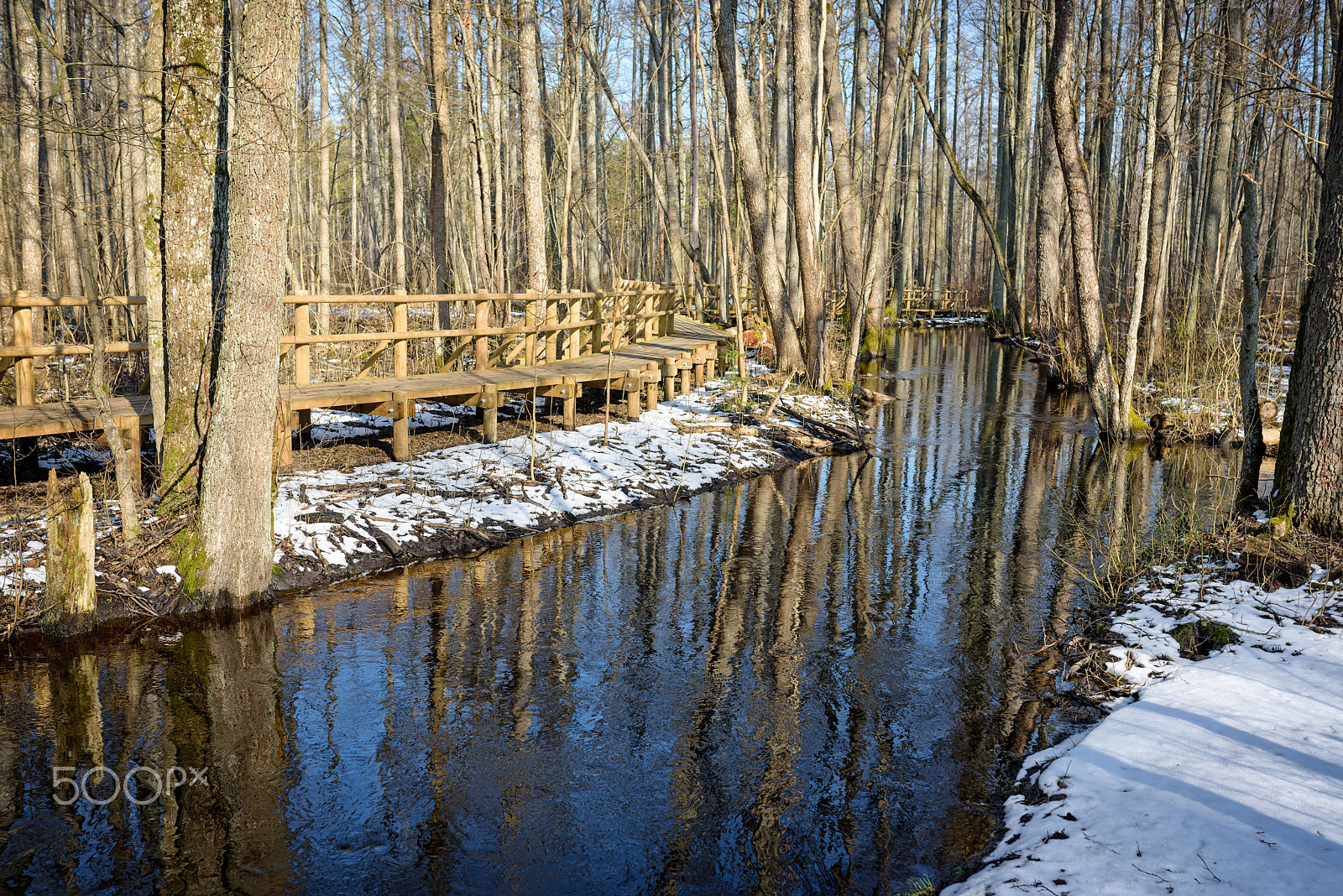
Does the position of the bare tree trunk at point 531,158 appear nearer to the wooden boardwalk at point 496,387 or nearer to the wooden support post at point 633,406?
the wooden boardwalk at point 496,387

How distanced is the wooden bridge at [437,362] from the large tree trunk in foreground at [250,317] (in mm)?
1092

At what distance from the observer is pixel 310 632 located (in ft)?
23.2

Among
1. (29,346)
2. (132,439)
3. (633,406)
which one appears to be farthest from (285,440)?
(633,406)

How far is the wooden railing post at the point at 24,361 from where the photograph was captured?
8.88 m

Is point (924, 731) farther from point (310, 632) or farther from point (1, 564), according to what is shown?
point (1, 564)

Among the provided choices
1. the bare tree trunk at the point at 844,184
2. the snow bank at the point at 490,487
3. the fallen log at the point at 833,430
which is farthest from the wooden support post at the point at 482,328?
the bare tree trunk at the point at 844,184

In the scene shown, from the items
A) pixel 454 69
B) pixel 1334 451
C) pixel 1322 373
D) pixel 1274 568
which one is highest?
pixel 454 69

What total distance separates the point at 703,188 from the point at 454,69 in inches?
1395

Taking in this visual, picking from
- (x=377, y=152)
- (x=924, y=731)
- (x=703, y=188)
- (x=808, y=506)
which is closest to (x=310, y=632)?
(x=924, y=731)

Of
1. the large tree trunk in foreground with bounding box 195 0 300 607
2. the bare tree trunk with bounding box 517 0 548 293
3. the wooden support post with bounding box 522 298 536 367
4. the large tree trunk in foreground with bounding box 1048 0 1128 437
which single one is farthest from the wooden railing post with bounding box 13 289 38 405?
the large tree trunk in foreground with bounding box 1048 0 1128 437

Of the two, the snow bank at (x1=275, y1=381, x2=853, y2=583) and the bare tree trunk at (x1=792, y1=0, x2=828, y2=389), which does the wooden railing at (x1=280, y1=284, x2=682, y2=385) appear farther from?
the bare tree trunk at (x1=792, y1=0, x2=828, y2=389)

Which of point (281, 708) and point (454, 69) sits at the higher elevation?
point (454, 69)

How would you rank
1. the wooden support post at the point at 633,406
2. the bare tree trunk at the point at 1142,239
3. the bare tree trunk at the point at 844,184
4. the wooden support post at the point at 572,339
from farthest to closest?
the bare tree trunk at the point at 844,184 → the wooden support post at the point at 572,339 → the wooden support post at the point at 633,406 → the bare tree trunk at the point at 1142,239

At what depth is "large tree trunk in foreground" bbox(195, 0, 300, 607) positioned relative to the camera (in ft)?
23.0
